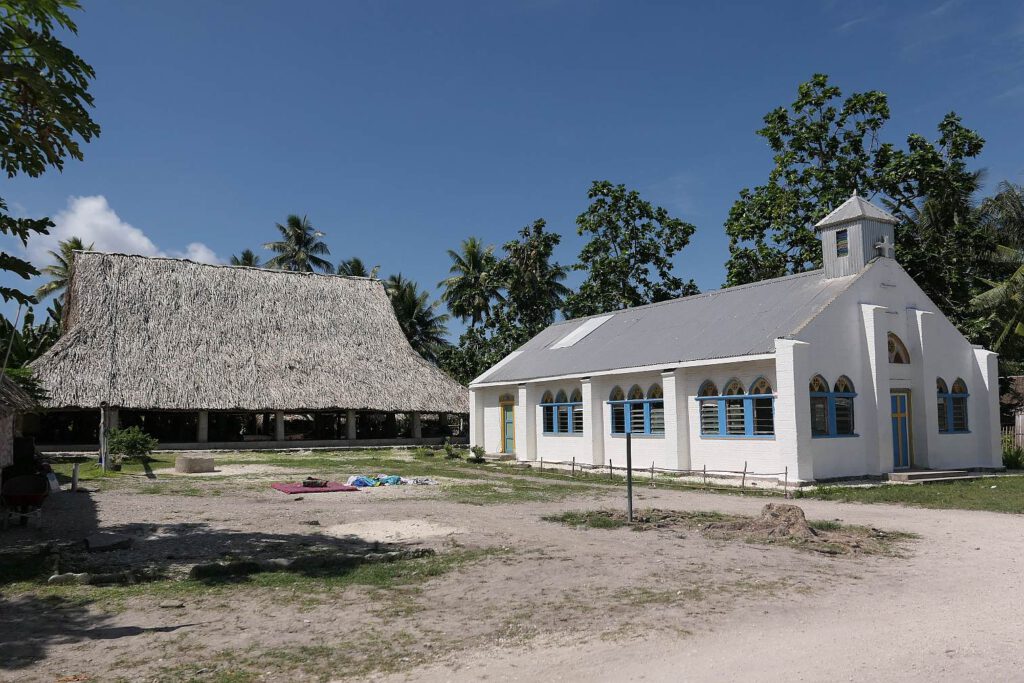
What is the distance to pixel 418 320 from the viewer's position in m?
53.8

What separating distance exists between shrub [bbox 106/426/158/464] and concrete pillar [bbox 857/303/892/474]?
22228mm

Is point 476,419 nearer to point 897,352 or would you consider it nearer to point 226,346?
point 226,346

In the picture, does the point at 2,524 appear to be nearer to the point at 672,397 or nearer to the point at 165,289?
the point at 672,397

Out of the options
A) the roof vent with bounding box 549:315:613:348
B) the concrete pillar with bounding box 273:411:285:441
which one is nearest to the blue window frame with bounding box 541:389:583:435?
the roof vent with bounding box 549:315:613:348

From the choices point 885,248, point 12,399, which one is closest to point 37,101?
point 12,399

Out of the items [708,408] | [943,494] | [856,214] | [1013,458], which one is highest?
[856,214]

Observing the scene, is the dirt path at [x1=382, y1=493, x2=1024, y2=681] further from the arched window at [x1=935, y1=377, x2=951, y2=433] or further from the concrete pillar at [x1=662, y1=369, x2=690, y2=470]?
the arched window at [x1=935, y1=377, x2=951, y2=433]

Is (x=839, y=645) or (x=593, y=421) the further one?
(x=593, y=421)

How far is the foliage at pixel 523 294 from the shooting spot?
44.4 meters

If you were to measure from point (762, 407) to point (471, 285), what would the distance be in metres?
29.8

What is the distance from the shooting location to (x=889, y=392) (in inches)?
792

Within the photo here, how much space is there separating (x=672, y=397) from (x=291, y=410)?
18375 mm

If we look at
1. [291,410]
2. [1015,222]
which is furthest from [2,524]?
[1015,222]

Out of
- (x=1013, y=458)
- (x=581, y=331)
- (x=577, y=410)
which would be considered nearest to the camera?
(x=1013, y=458)
